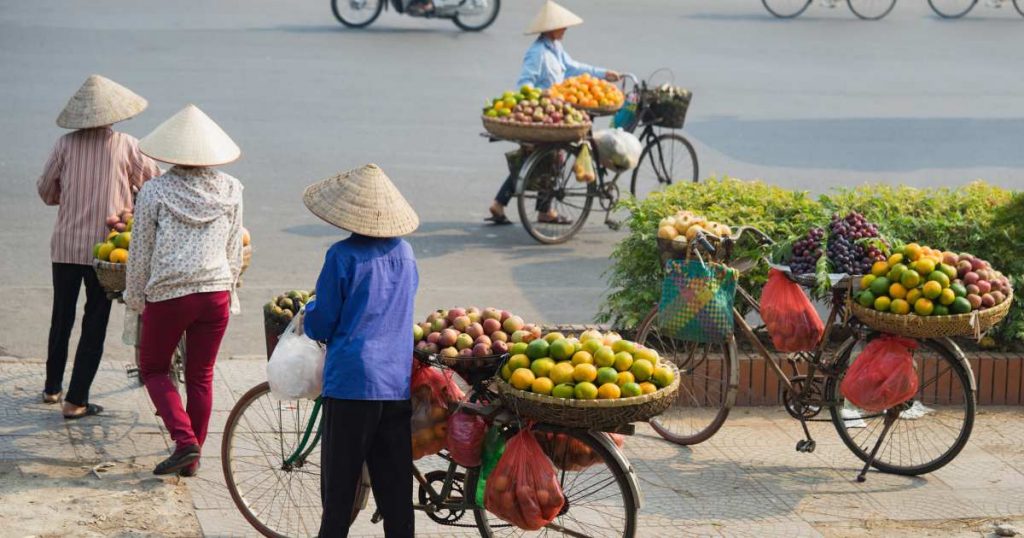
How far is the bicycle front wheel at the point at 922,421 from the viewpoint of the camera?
6.53 m

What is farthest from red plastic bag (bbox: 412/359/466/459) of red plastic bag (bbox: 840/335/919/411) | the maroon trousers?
red plastic bag (bbox: 840/335/919/411)

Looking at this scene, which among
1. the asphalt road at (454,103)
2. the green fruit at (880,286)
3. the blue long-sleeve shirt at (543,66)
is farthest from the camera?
the blue long-sleeve shirt at (543,66)

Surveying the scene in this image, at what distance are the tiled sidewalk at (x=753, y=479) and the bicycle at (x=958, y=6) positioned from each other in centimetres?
2189

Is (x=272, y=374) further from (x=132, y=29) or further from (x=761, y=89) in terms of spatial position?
(x=132, y=29)

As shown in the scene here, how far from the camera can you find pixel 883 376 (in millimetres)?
6336

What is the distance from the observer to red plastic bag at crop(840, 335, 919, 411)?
6.34 metres

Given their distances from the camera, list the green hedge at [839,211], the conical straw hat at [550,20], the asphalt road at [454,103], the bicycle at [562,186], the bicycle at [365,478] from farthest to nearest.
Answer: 1. the conical straw hat at [550,20]
2. the bicycle at [562,186]
3. the asphalt road at [454,103]
4. the green hedge at [839,211]
5. the bicycle at [365,478]

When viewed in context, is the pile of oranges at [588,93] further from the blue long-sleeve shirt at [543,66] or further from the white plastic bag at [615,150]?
the white plastic bag at [615,150]

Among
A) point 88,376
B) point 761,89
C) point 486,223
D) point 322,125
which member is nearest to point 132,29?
point 322,125

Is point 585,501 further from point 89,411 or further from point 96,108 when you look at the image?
point 96,108

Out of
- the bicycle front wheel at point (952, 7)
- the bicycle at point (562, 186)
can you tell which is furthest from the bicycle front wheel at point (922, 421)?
the bicycle front wheel at point (952, 7)

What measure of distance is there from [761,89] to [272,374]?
14796mm

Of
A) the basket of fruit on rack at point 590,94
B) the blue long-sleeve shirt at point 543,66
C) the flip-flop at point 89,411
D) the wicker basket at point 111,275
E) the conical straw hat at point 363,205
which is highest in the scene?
the blue long-sleeve shirt at point 543,66

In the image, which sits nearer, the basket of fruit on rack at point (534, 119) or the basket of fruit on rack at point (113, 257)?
the basket of fruit on rack at point (113, 257)
